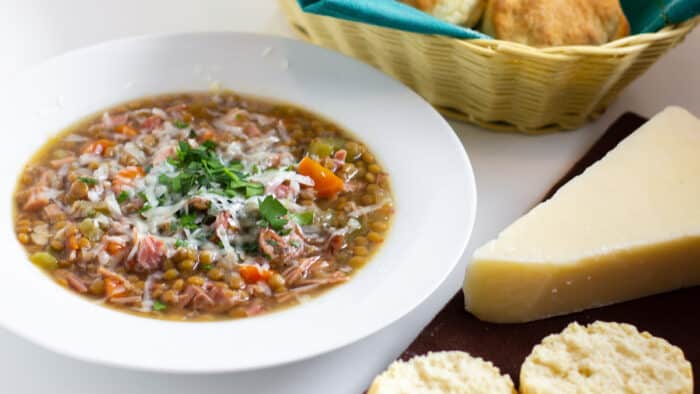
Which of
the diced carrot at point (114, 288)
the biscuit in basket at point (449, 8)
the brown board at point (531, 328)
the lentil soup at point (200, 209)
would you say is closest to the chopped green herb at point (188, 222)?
the lentil soup at point (200, 209)

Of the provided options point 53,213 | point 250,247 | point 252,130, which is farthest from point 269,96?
point 53,213

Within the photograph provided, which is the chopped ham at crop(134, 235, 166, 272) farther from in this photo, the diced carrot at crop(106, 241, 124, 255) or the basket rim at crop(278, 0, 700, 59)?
the basket rim at crop(278, 0, 700, 59)

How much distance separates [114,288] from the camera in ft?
9.97

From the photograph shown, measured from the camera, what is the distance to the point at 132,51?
4.05 meters

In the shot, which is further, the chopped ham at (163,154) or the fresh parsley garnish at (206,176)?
the chopped ham at (163,154)

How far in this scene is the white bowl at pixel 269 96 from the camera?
275 cm

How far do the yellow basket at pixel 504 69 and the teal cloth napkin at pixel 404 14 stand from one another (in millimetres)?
54

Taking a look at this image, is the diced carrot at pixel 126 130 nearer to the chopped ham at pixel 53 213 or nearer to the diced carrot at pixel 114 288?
the chopped ham at pixel 53 213

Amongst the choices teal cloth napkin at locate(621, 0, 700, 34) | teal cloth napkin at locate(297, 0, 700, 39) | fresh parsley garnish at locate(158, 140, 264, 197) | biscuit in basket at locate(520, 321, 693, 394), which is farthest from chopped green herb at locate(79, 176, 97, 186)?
teal cloth napkin at locate(621, 0, 700, 34)

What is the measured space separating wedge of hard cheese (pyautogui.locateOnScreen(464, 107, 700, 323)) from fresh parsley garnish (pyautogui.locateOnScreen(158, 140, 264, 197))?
3.06ft

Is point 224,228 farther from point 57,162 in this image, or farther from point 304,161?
point 57,162

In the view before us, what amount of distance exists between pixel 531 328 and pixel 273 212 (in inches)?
40.9

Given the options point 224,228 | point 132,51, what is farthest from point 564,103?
point 132,51

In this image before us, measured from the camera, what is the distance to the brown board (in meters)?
3.12
